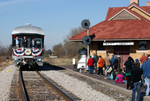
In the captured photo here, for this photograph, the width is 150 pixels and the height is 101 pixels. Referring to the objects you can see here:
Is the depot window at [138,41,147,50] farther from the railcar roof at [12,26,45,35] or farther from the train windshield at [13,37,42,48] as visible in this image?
the train windshield at [13,37,42,48]

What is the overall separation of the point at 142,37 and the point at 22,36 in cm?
1005

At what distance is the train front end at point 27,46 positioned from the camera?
73.6 ft

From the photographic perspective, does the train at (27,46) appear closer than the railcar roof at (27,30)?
Yes

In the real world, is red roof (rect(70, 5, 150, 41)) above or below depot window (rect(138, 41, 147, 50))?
above

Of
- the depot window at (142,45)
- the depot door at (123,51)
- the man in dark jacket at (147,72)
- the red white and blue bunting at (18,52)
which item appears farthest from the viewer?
the depot door at (123,51)

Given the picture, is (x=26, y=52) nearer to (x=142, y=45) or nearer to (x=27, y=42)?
(x=27, y=42)

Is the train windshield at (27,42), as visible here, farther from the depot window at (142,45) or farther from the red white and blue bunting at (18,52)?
the depot window at (142,45)

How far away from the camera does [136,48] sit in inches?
970

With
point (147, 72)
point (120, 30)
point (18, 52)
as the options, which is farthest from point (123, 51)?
point (147, 72)

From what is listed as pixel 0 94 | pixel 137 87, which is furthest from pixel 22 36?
pixel 137 87

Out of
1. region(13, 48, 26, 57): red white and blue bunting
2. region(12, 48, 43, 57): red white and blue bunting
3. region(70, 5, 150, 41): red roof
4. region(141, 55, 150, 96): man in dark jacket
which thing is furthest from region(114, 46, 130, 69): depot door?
region(141, 55, 150, 96): man in dark jacket

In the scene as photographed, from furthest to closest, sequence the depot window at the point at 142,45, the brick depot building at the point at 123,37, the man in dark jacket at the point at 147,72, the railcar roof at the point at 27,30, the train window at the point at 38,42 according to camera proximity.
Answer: the depot window at the point at 142,45
the brick depot building at the point at 123,37
the train window at the point at 38,42
the railcar roof at the point at 27,30
the man in dark jacket at the point at 147,72

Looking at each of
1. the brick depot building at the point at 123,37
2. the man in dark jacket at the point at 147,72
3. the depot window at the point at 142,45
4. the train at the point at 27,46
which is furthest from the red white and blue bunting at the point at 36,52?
the man in dark jacket at the point at 147,72

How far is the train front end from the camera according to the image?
73.6ft
